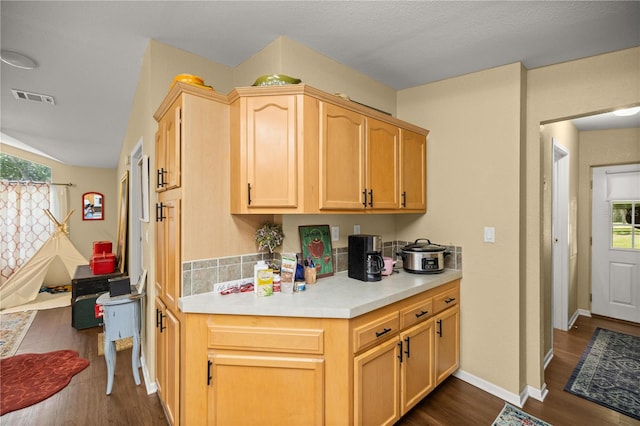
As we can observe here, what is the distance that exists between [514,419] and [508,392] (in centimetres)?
25

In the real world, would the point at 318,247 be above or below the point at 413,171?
below

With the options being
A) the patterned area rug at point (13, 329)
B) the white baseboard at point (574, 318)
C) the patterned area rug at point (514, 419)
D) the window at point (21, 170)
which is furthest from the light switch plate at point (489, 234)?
the window at point (21, 170)

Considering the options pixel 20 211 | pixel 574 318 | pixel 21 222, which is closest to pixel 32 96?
pixel 20 211

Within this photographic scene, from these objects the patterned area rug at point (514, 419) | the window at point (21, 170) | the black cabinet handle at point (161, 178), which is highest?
the window at point (21, 170)

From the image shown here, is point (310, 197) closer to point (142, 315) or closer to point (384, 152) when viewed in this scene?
point (384, 152)

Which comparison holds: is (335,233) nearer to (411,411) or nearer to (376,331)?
(376,331)

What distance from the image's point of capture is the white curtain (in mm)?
5180

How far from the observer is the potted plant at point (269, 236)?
1950 mm

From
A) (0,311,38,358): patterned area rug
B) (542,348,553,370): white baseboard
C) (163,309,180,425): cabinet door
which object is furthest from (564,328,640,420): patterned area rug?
(0,311,38,358): patterned area rug

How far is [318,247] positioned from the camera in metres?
2.24

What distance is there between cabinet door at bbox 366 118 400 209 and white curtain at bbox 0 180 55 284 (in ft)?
21.4

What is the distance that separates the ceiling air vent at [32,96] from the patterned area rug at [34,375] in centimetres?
261

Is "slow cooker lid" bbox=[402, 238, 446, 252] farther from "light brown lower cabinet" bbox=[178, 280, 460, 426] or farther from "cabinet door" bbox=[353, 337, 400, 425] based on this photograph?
"light brown lower cabinet" bbox=[178, 280, 460, 426]

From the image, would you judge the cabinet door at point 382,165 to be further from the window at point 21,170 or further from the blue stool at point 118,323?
the window at point 21,170
